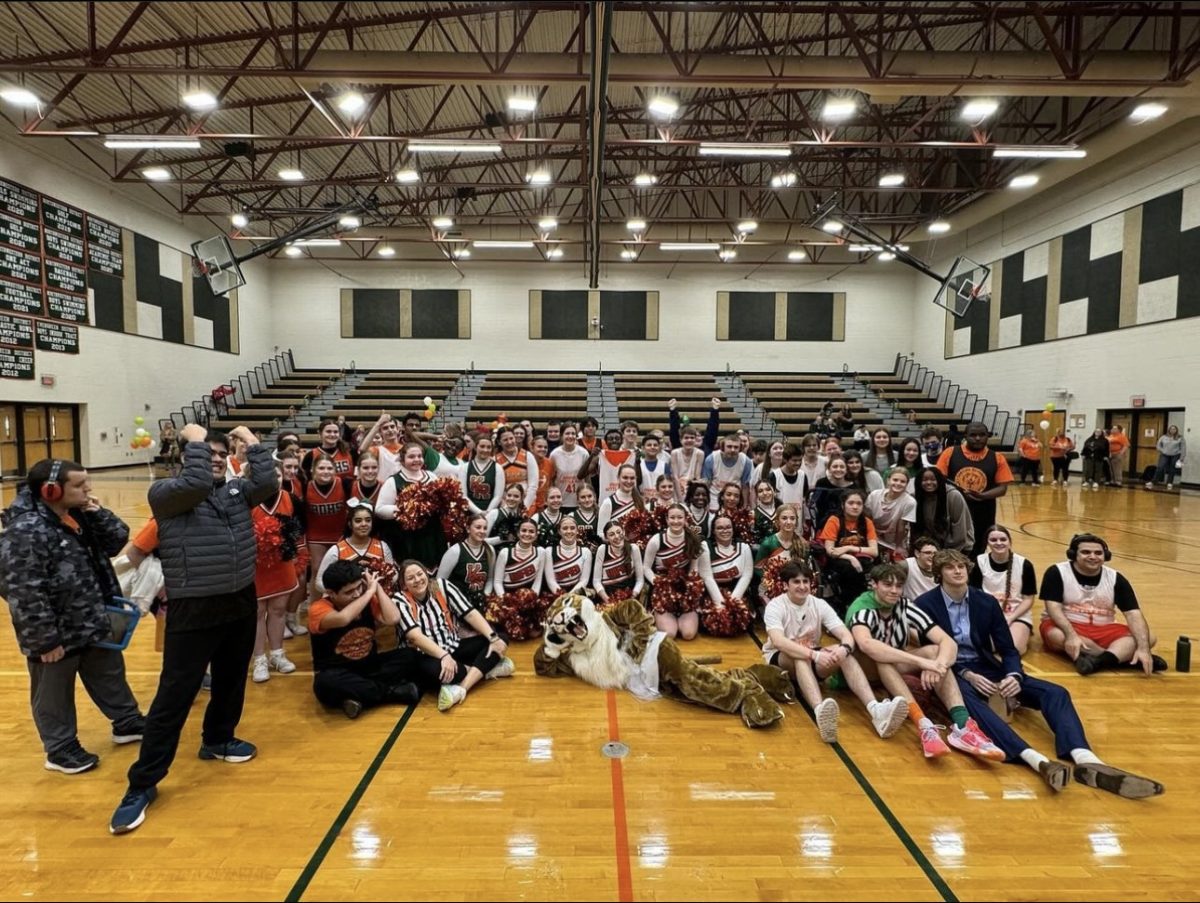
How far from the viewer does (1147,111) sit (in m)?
11.1

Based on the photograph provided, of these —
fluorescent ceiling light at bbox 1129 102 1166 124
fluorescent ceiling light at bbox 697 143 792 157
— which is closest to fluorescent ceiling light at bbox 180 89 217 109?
fluorescent ceiling light at bbox 697 143 792 157

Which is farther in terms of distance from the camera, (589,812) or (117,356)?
(117,356)

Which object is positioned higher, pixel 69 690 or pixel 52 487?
pixel 52 487

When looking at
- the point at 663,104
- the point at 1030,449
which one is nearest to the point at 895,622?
the point at 663,104

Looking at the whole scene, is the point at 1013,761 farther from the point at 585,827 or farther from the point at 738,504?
the point at 738,504

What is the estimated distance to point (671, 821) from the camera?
281 cm

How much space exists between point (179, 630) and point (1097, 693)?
546 cm

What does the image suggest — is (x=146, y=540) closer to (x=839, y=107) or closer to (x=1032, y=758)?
Result: (x=1032, y=758)

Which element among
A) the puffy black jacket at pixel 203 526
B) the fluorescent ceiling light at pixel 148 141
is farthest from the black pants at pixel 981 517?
the fluorescent ceiling light at pixel 148 141

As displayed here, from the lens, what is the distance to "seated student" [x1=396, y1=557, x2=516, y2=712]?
4066 millimetres

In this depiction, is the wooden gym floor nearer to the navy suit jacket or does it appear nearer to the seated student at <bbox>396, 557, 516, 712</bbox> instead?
the seated student at <bbox>396, 557, 516, 712</bbox>

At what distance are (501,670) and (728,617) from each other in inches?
75.8

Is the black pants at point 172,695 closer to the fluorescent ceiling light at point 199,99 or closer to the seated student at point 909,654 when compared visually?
the seated student at point 909,654

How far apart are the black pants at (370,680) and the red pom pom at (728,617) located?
2.38 meters
